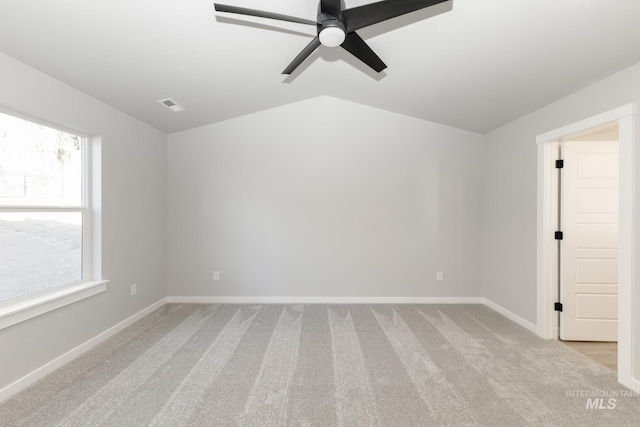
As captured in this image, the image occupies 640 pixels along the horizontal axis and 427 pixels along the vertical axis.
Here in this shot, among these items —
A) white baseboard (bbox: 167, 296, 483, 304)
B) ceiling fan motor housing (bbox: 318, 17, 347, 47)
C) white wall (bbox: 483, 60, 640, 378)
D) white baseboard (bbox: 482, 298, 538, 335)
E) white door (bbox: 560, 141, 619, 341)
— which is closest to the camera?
ceiling fan motor housing (bbox: 318, 17, 347, 47)

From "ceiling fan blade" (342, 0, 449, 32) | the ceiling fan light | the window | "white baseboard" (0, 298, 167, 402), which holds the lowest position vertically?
"white baseboard" (0, 298, 167, 402)

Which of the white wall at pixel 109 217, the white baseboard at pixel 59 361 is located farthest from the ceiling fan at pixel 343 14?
the white baseboard at pixel 59 361

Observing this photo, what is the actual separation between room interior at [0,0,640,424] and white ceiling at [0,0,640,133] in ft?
0.06

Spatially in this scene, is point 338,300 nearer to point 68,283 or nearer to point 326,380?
point 326,380

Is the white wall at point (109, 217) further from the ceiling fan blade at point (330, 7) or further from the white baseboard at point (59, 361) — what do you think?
the ceiling fan blade at point (330, 7)

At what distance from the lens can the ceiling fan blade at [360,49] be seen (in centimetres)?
188

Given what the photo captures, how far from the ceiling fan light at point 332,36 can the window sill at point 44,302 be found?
281 centimetres

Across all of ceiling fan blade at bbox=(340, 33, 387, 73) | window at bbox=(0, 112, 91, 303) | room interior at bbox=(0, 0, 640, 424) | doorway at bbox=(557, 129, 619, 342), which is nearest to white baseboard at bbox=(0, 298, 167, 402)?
room interior at bbox=(0, 0, 640, 424)

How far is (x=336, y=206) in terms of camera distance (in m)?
4.37

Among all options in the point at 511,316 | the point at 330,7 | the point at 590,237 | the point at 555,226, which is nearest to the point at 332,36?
the point at 330,7

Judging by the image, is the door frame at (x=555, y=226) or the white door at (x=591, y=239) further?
the white door at (x=591, y=239)

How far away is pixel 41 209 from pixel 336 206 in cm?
316

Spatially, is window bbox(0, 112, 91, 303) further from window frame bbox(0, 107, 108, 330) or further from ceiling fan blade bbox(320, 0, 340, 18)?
ceiling fan blade bbox(320, 0, 340, 18)

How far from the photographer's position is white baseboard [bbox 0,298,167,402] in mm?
2162
